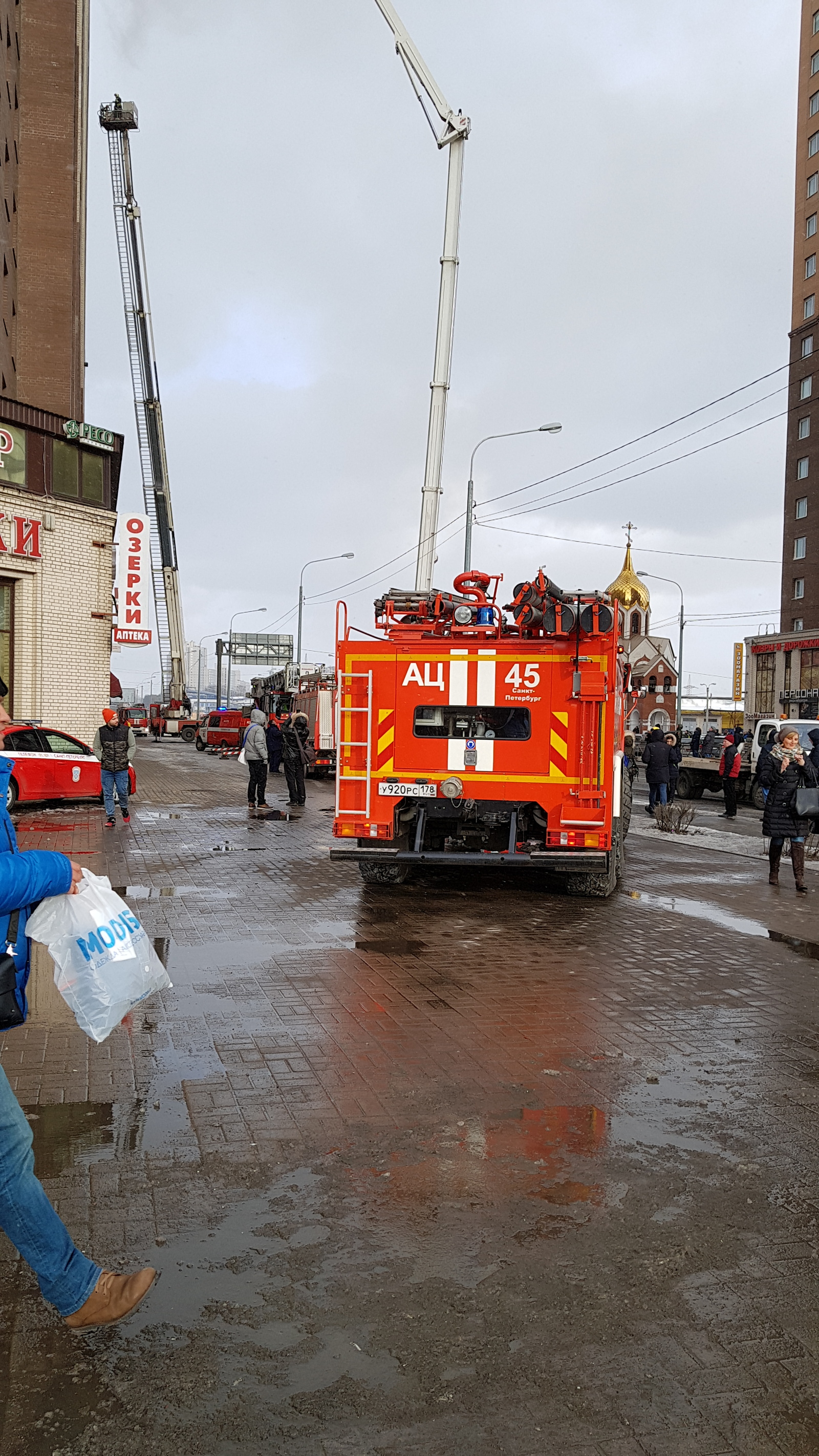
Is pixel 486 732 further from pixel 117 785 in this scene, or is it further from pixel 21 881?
pixel 117 785

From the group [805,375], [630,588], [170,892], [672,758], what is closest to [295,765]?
[672,758]

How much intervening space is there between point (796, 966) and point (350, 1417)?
6069 mm

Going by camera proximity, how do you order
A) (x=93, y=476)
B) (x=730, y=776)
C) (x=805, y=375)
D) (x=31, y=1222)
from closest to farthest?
(x=31, y=1222)
(x=730, y=776)
(x=93, y=476)
(x=805, y=375)

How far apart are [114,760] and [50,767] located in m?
2.19

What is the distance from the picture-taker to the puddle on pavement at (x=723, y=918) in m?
8.60

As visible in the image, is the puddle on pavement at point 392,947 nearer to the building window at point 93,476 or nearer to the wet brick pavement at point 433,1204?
the wet brick pavement at point 433,1204

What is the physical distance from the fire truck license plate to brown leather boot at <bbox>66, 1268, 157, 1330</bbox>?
23.5ft

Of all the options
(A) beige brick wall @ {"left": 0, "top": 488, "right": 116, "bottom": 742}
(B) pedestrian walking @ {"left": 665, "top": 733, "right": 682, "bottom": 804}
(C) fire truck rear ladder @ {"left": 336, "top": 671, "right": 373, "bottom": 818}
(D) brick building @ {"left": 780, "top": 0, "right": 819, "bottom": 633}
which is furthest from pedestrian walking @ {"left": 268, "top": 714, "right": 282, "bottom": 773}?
(D) brick building @ {"left": 780, "top": 0, "right": 819, "bottom": 633}

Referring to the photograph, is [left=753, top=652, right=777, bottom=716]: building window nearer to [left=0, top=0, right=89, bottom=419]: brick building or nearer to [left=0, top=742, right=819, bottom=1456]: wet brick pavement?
[left=0, top=0, right=89, bottom=419]: brick building

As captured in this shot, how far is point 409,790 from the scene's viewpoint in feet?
33.4

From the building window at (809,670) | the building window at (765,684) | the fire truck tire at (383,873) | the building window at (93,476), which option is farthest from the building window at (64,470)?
the building window at (765,684)

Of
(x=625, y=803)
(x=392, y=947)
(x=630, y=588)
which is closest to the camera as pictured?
(x=392, y=947)

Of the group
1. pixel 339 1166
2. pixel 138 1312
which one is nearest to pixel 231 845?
pixel 339 1166

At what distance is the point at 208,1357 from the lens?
292cm
